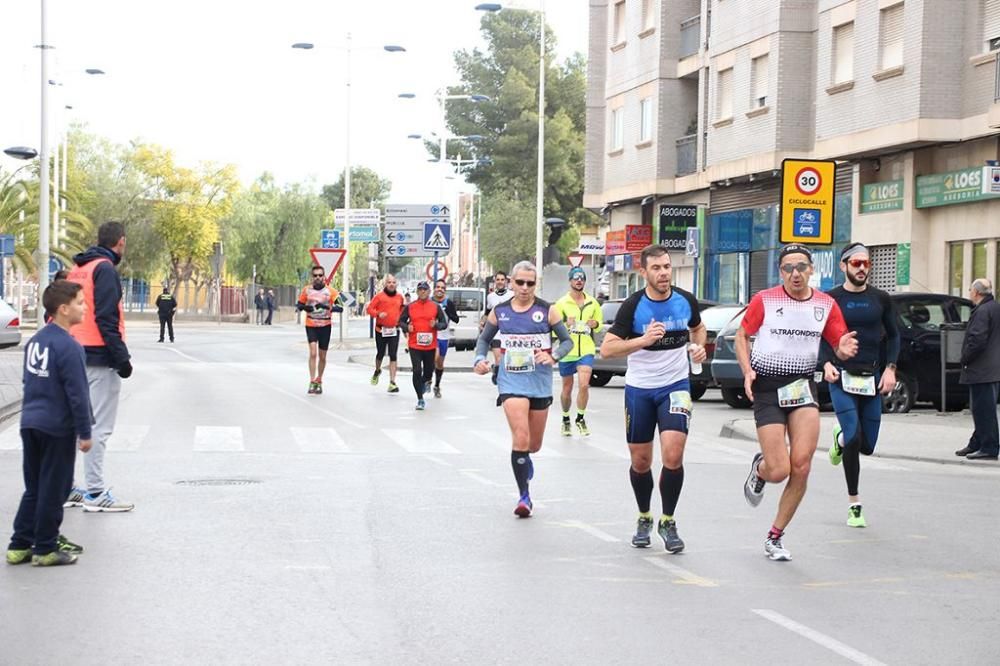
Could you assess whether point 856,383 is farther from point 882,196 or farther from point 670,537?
point 882,196

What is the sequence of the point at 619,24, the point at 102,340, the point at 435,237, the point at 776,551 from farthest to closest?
the point at 619,24
the point at 435,237
the point at 102,340
the point at 776,551

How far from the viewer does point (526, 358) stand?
38.8 feet

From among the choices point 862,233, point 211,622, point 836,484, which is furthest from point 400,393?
point 211,622

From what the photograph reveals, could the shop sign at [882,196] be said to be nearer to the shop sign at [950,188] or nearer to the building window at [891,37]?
the shop sign at [950,188]

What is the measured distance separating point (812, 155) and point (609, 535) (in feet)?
79.1

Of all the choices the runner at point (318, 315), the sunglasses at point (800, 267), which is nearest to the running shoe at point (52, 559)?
the sunglasses at point (800, 267)

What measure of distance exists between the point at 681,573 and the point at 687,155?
3239cm

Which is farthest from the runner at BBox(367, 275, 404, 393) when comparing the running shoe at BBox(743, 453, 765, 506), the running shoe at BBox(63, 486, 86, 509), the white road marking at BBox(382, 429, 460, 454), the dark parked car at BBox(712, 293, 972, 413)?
the running shoe at BBox(743, 453, 765, 506)

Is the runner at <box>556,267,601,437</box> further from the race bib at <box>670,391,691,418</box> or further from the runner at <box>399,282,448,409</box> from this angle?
the race bib at <box>670,391,691,418</box>

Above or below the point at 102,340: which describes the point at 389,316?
below

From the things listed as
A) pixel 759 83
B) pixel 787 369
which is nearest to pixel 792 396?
pixel 787 369

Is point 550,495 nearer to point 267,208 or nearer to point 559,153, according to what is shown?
point 559,153

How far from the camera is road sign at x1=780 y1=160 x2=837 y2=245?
2119 centimetres

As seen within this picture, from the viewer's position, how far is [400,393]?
25.9m
